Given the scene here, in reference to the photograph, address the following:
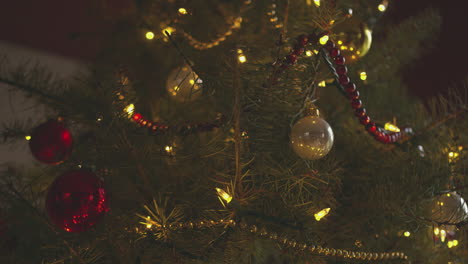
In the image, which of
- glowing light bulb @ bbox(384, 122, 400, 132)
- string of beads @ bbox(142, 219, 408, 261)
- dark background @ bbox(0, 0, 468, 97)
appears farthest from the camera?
dark background @ bbox(0, 0, 468, 97)

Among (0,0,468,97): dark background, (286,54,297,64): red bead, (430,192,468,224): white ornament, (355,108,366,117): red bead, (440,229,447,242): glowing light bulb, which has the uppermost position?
(286,54,297,64): red bead

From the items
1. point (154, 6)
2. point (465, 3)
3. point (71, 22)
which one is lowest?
point (71, 22)

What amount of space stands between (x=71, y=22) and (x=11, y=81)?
101 centimetres

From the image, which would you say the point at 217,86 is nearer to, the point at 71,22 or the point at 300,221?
the point at 300,221

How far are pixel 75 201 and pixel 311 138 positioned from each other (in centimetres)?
23

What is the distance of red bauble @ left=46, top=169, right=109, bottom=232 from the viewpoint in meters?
0.38

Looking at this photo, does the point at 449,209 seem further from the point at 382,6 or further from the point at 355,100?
the point at 382,6

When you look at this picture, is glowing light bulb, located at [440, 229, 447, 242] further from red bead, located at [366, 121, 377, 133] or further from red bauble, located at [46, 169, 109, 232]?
red bauble, located at [46, 169, 109, 232]

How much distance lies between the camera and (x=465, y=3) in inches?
45.9

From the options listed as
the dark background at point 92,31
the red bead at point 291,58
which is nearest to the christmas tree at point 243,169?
the red bead at point 291,58

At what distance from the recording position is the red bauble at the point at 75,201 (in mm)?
385

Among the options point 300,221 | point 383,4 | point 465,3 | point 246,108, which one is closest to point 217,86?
point 246,108

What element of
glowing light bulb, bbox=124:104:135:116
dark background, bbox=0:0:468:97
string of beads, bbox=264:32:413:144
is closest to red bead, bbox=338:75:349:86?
string of beads, bbox=264:32:413:144

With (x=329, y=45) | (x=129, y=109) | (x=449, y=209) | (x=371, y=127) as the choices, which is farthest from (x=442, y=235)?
(x=129, y=109)
